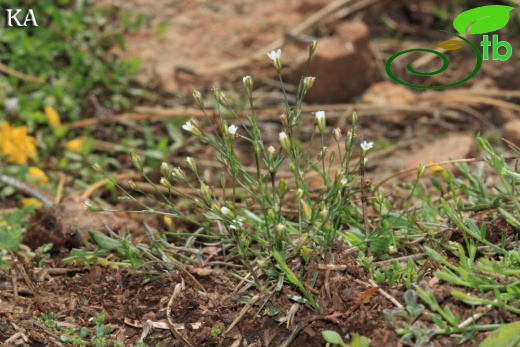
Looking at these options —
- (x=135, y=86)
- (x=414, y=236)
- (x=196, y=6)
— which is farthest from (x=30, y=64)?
(x=414, y=236)

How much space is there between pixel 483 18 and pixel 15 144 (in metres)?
2.69

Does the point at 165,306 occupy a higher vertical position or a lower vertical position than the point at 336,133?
lower

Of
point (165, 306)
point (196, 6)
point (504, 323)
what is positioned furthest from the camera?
point (196, 6)

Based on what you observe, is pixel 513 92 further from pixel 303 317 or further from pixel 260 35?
pixel 303 317

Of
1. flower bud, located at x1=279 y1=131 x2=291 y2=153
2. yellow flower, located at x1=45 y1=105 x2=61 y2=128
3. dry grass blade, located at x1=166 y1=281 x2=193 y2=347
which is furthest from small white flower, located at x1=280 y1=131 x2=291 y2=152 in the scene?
yellow flower, located at x1=45 y1=105 x2=61 y2=128

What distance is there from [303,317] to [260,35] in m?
3.37

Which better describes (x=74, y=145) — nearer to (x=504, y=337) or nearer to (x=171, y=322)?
(x=171, y=322)

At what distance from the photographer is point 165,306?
8.56 ft

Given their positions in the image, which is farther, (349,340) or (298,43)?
(298,43)

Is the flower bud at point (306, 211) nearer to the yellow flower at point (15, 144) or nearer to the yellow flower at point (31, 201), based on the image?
the yellow flower at point (31, 201)

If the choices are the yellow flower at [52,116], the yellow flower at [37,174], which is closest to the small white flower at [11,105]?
the yellow flower at [52,116]

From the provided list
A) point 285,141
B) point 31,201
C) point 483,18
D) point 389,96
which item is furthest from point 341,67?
point 285,141

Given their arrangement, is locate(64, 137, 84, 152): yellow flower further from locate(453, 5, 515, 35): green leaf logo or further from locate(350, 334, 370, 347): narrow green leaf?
locate(350, 334, 370, 347): narrow green leaf

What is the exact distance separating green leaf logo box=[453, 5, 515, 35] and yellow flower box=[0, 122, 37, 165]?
244 centimetres
